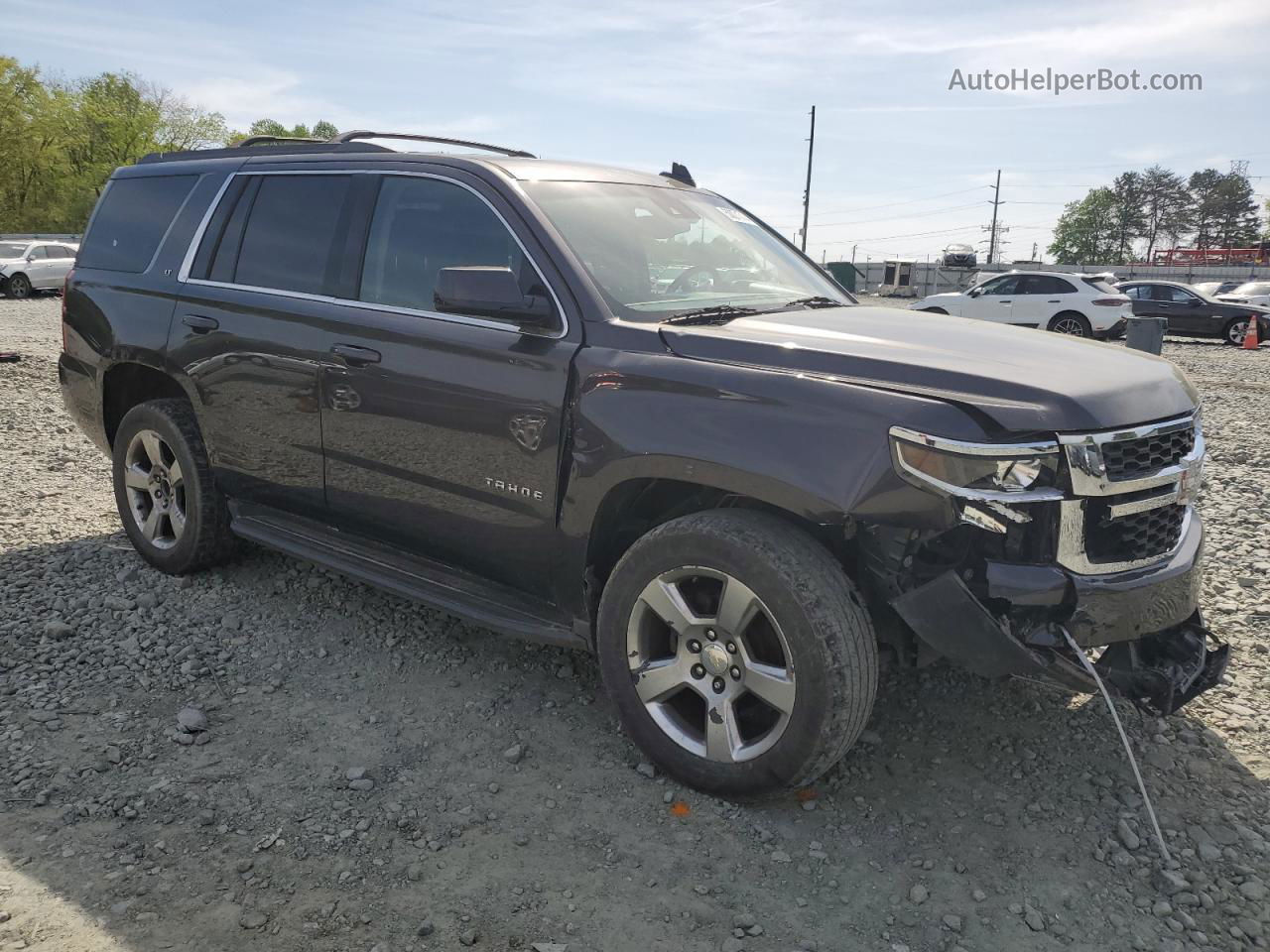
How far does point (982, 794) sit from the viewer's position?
3086 millimetres

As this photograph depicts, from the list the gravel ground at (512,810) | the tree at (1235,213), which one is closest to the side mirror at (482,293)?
the gravel ground at (512,810)

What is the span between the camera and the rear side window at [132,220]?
4.71 metres

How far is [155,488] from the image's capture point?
15.6 feet

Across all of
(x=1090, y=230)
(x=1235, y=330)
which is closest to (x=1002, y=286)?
(x=1235, y=330)

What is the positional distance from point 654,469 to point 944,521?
85 centimetres

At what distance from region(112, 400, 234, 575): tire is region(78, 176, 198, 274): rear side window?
0.76 meters

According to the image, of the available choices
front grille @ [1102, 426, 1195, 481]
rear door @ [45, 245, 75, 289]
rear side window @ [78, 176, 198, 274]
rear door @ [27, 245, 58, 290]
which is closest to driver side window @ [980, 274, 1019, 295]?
rear side window @ [78, 176, 198, 274]

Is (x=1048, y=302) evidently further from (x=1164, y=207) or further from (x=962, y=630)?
(x=1164, y=207)

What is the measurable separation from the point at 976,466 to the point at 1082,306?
61.7 ft

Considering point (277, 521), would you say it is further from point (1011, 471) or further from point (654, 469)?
point (1011, 471)

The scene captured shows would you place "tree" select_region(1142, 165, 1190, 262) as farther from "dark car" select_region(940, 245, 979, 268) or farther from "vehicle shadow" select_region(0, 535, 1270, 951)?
"vehicle shadow" select_region(0, 535, 1270, 951)

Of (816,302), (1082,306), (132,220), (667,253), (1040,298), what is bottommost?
(1082,306)

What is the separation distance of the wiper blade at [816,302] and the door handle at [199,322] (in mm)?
2438

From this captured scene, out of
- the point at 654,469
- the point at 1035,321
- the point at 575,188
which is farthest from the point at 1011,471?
the point at 1035,321
